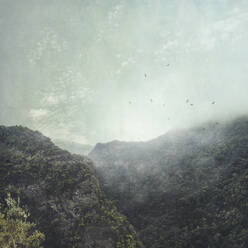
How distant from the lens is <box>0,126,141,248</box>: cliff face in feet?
139

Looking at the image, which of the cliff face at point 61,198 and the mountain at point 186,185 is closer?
the mountain at point 186,185

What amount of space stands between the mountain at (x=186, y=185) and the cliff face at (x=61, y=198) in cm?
854

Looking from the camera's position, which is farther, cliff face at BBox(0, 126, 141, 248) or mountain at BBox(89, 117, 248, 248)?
cliff face at BBox(0, 126, 141, 248)

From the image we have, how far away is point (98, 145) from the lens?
10269 cm

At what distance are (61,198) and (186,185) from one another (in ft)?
125

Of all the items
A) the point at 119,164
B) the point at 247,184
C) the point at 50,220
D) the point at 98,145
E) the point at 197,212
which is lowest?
the point at 197,212

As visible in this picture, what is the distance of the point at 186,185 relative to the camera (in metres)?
58.9

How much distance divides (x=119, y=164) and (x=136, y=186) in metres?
16.3

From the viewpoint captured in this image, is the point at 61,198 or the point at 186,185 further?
the point at 186,185

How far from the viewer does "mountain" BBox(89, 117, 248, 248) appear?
42.1 metres

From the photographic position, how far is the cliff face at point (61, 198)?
139 feet

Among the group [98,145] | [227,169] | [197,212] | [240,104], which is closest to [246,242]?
[197,212]

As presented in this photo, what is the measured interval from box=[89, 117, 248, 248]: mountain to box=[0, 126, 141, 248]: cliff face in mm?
8544

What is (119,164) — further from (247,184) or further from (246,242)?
(246,242)
